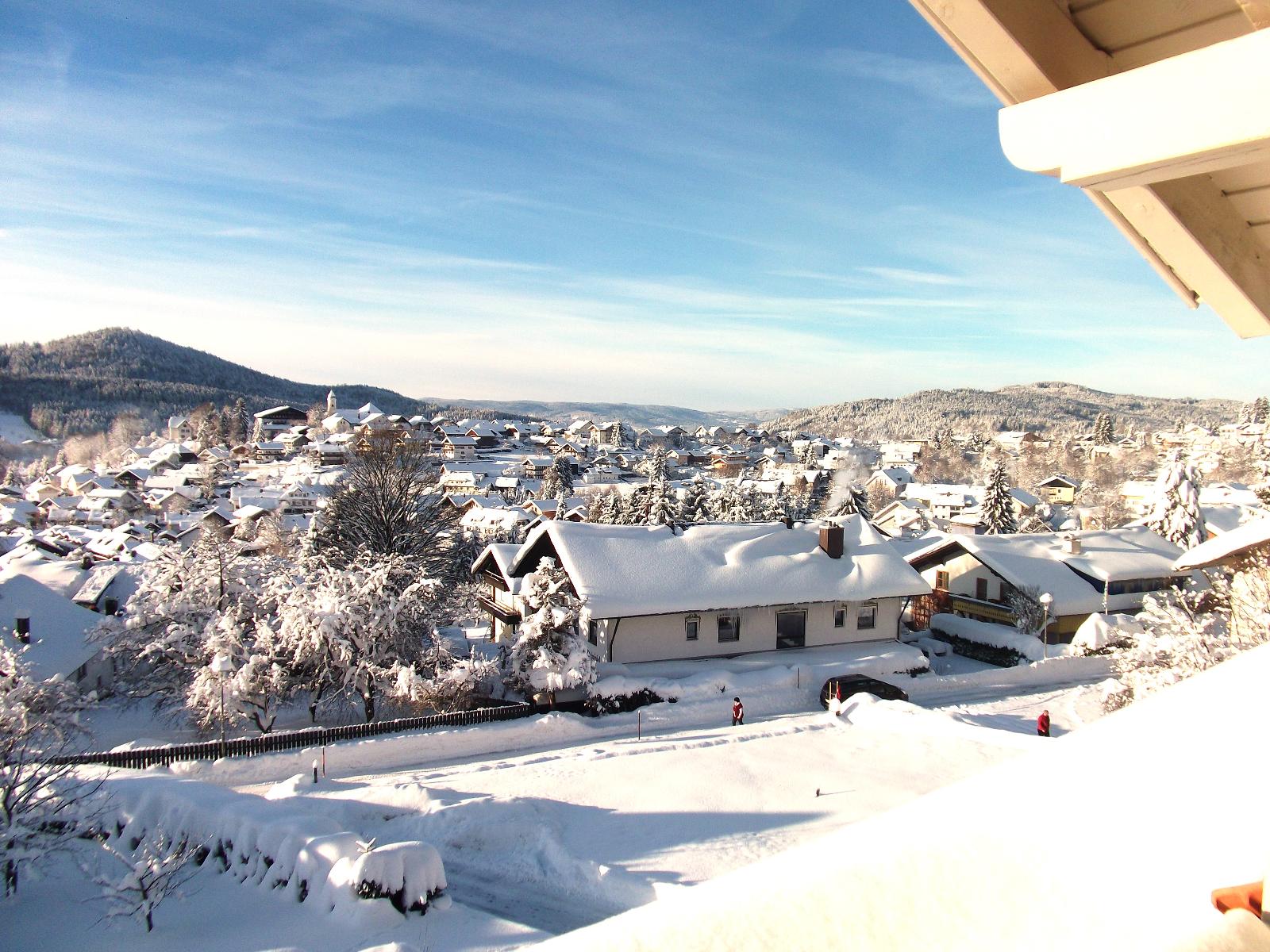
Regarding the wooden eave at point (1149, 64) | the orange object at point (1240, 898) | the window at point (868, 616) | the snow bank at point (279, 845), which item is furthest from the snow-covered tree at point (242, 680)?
the orange object at point (1240, 898)

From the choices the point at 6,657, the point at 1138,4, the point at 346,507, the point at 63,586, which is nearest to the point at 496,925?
the point at 1138,4

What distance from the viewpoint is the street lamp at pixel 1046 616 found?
28.9 meters

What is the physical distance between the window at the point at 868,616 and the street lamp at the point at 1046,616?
20.8ft

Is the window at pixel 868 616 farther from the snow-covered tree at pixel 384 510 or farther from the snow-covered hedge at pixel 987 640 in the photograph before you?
the snow-covered tree at pixel 384 510

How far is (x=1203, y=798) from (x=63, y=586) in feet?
150

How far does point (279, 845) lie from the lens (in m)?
11.3

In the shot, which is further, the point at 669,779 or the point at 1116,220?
the point at 669,779

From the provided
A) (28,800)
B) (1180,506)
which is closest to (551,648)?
(28,800)

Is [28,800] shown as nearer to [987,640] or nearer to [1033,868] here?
[1033,868]

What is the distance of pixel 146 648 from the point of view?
75.0 feet

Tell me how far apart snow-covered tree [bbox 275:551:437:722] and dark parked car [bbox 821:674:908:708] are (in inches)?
503

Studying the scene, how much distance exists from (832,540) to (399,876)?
23.0m

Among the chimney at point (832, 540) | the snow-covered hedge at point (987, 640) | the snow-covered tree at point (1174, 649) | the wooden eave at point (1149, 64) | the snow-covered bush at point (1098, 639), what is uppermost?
the wooden eave at point (1149, 64)

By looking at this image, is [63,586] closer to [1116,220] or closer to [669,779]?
[669,779]
